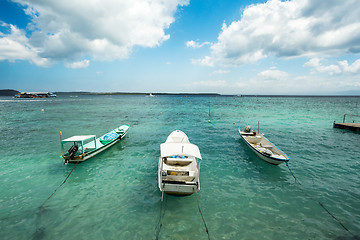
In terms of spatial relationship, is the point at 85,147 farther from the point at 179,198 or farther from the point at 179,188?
the point at 179,188

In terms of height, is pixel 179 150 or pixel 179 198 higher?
pixel 179 150

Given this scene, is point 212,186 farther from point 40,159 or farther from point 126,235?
point 40,159

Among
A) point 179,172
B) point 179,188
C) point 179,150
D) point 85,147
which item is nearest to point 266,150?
point 179,172

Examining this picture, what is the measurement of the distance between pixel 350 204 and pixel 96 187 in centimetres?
1902

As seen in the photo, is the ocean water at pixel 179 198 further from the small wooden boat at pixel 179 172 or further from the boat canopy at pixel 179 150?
the boat canopy at pixel 179 150

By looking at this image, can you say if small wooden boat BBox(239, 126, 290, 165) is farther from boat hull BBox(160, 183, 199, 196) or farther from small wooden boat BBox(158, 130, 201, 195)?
boat hull BBox(160, 183, 199, 196)

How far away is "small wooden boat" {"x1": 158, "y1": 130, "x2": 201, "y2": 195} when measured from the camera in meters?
10.5

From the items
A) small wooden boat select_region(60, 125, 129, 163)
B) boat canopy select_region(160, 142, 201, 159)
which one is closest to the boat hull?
boat canopy select_region(160, 142, 201, 159)

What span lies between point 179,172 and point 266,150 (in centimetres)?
1134

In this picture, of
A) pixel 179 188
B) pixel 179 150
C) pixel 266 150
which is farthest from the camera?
pixel 266 150

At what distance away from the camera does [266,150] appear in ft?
59.3

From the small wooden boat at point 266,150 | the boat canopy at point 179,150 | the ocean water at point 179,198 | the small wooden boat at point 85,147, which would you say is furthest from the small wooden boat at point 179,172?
the small wooden boat at point 85,147

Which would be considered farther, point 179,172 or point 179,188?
point 179,172

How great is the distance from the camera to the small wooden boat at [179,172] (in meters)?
10.5
